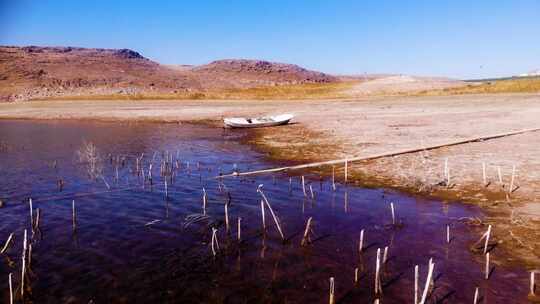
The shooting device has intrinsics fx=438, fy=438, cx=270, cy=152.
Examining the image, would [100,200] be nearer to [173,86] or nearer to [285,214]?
[285,214]

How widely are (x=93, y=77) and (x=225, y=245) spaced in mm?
109222

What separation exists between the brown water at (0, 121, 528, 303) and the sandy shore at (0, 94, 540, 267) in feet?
3.33

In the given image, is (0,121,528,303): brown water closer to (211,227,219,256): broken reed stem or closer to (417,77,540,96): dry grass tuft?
(211,227,219,256): broken reed stem

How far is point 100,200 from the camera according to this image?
14.4 meters

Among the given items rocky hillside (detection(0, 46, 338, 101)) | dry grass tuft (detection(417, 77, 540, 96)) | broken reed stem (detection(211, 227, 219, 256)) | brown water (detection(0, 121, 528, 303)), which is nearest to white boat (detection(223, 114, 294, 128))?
brown water (detection(0, 121, 528, 303))

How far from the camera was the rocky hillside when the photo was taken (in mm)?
89438

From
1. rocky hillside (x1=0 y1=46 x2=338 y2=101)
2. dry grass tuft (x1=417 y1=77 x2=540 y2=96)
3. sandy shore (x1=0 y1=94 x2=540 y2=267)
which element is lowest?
sandy shore (x1=0 y1=94 x2=540 y2=267)

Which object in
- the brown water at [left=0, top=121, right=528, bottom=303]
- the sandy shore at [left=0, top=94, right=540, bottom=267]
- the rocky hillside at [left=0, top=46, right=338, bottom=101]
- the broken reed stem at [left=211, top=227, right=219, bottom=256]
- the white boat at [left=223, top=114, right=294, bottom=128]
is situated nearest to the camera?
the brown water at [left=0, top=121, right=528, bottom=303]

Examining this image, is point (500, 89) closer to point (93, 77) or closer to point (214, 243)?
point (214, 243)

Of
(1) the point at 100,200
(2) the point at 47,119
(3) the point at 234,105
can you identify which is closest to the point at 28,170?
(1) the point at 100,200

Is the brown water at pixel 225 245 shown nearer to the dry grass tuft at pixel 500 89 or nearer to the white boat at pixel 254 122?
the white boat at pixel 254 122

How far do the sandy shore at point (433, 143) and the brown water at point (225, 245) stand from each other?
39.9 inches

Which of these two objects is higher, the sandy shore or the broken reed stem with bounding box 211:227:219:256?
the sandy shore

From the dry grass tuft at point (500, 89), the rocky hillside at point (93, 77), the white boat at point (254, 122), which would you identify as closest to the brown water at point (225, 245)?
the white boat at point (254, 122)
